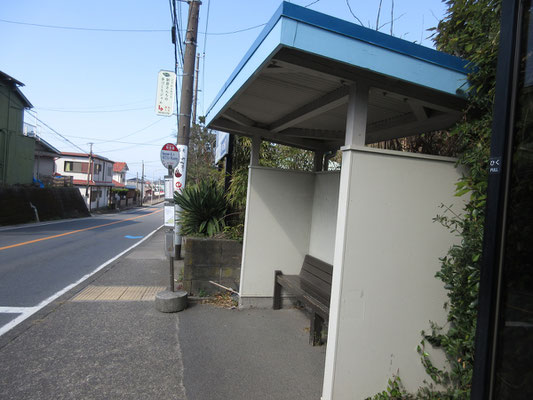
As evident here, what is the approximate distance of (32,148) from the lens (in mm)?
27641

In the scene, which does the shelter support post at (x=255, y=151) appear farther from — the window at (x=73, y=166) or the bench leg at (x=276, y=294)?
the window at (x=73, y=166)

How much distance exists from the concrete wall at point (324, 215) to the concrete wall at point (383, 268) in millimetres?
1716

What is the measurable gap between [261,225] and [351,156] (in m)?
2.62

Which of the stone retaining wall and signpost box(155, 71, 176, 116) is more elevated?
signpost box(155, 71, 176, 116)

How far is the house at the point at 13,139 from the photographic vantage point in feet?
77.9

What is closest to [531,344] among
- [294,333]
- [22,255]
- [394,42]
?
[394,42]

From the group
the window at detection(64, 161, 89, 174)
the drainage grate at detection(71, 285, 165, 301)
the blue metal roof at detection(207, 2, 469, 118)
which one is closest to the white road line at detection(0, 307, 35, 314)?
the drainage grate at detection(71, 285, 165, 301)

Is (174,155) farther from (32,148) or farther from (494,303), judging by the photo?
(32,148)

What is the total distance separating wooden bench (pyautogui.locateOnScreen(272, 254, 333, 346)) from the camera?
384cm

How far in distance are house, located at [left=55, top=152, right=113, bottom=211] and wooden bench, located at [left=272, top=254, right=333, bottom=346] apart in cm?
4002

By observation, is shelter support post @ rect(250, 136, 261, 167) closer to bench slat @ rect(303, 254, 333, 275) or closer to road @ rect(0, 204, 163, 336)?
bench slat @ rect(303, 254, 333, 275)

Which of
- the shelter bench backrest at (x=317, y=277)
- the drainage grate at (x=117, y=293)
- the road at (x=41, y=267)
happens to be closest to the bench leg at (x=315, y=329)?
the shelter bench backrest at (x=317, y=277)

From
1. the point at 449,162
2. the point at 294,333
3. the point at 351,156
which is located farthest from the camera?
the point at 294,333

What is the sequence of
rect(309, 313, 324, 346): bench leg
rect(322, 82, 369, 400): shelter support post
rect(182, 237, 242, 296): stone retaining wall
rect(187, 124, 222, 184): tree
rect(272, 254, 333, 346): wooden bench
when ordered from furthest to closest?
1. rect(187, 124, 222, 184): tree
2. rect(182, 237, 242, 296): stone retaining wall
3. rect(309, 313, 324, 346): bench leg
4. rect(272, 254, 333, 346): wooden bench
5. rect(322, 82, 369, 400): shelter support post
